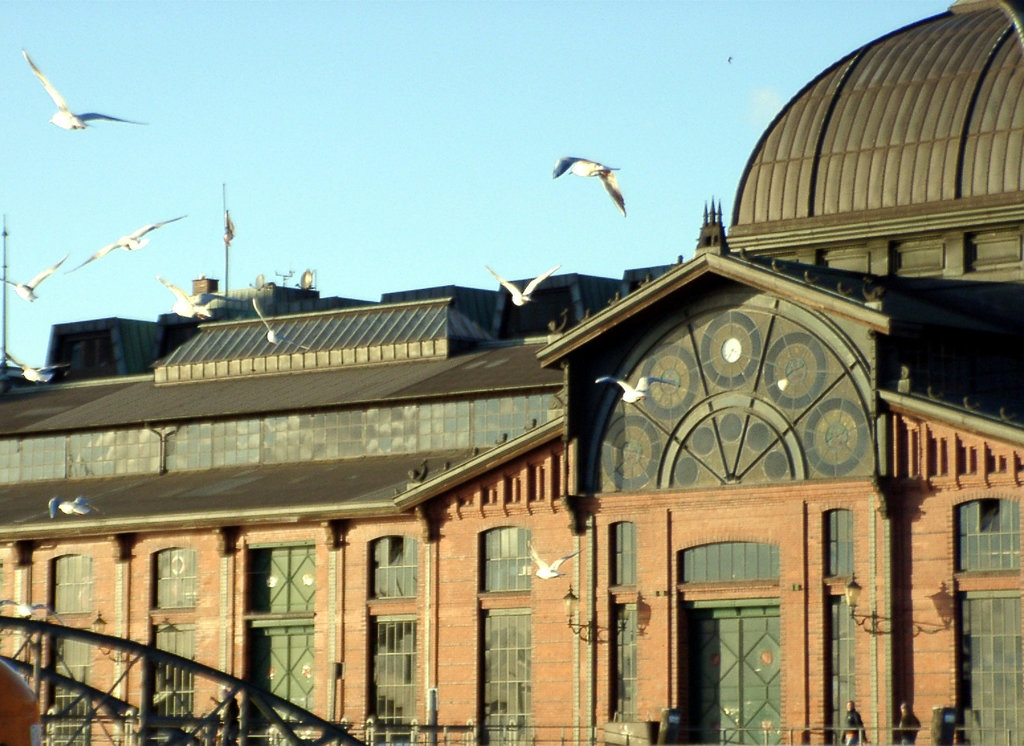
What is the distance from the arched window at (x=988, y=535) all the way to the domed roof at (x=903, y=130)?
379 inches

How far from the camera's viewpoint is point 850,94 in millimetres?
63969

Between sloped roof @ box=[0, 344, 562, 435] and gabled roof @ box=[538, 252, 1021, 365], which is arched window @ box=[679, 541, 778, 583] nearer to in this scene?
gabled roof @ box=[538, 252, 1021, 365]

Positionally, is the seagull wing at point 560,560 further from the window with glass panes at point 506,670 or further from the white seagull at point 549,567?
the window with glass panes at point 506,670

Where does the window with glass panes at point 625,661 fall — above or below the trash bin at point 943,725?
above

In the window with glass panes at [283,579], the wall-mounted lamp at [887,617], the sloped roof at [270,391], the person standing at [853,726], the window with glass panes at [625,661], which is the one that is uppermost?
the sloped roof at [270,391]

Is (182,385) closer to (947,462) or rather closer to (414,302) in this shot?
(414,302)

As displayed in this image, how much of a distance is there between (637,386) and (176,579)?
697 inches

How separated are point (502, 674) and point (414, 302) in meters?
20.5

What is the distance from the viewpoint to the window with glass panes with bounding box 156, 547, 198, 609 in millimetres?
68812

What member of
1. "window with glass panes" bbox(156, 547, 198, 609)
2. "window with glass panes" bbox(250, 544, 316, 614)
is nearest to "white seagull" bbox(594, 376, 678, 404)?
"window with glass panes" bbox(250, 544, 316, 614)

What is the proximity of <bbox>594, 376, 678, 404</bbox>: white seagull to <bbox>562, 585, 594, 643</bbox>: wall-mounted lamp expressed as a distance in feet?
17.0

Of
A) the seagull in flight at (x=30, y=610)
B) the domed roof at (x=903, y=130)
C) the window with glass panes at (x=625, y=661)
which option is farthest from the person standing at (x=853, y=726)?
the seagull in flight at (x=30, y=610)

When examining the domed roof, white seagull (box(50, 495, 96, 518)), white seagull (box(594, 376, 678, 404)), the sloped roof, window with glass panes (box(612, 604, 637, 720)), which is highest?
the domed roof

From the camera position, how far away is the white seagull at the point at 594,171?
49.1 metres
